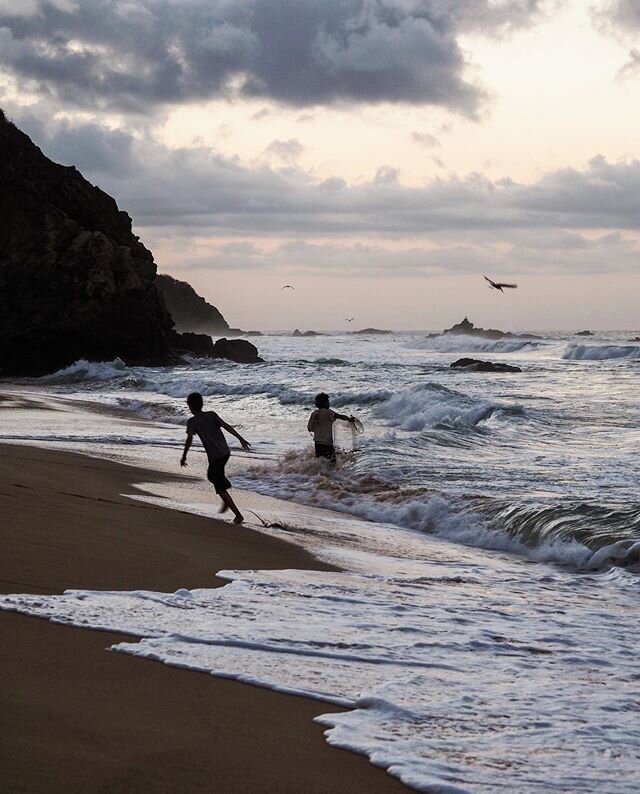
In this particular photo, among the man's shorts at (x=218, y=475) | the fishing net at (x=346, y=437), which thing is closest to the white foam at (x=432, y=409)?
the fishing net at (x=346, y=437)

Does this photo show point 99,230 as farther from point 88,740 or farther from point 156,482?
point 88,740

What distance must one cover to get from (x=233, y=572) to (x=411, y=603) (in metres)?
1.31

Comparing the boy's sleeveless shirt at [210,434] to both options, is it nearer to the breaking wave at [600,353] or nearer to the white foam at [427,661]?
the white foam at [427,661]

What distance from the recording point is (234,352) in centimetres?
5416

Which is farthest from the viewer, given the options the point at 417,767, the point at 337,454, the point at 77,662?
the point at 337,454

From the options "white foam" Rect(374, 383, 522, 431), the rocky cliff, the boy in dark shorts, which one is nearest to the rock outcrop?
the rocky cliff

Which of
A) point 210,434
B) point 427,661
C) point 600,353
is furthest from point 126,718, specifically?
point 600,353

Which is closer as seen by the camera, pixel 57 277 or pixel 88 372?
pixel 88 372

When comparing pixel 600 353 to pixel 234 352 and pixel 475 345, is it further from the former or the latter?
pixel 234 352

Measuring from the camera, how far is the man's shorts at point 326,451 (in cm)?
1376

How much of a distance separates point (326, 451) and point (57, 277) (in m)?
32.5

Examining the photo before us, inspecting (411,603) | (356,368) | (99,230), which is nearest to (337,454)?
(411,603)

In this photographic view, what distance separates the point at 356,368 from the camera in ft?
149

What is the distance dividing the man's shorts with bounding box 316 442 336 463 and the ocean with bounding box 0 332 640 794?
26cm
